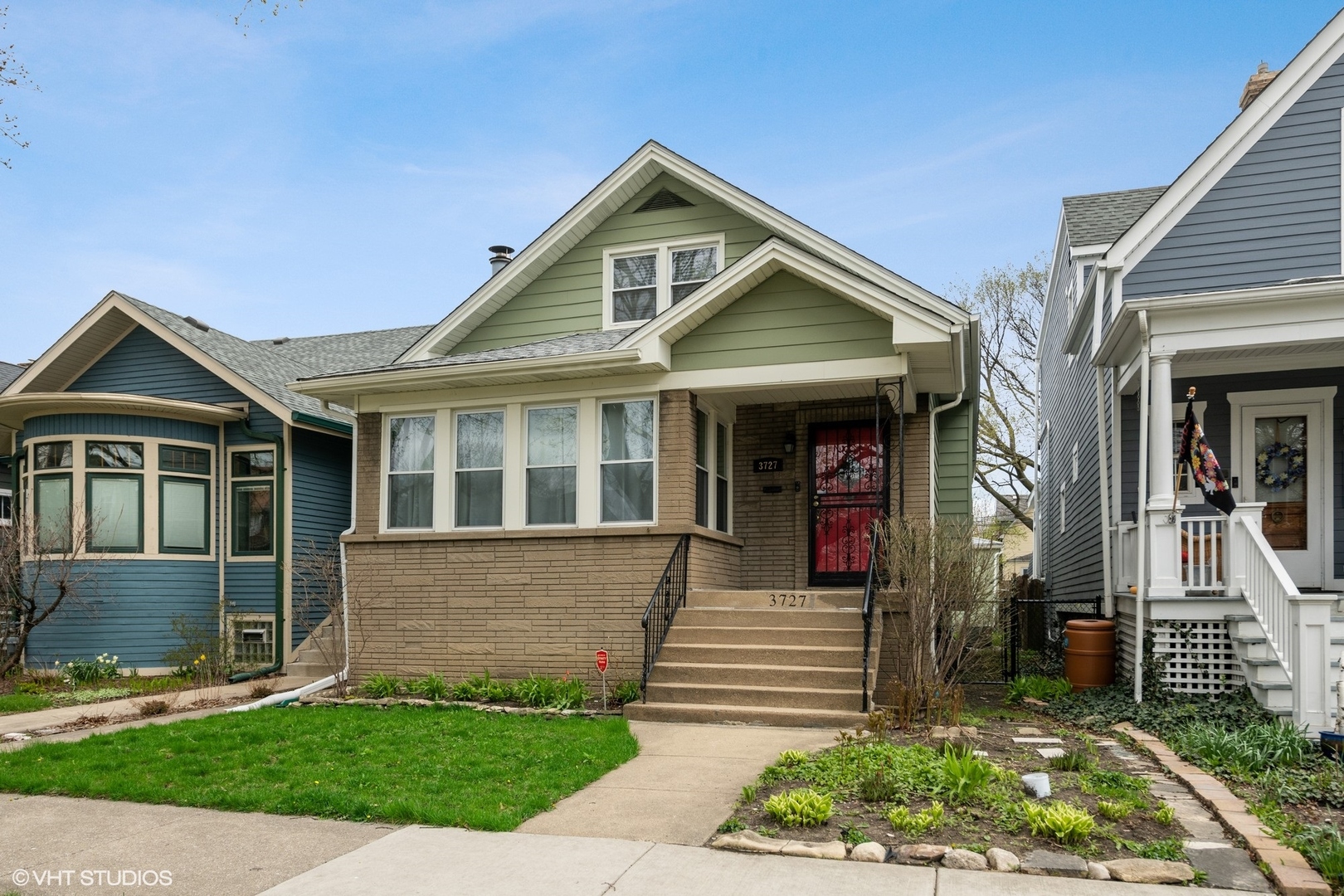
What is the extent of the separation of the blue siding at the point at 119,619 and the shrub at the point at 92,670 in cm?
11

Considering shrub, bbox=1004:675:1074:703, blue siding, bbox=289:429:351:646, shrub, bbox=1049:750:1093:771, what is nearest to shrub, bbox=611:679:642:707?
shrub, bbox=1004:675:1074:703

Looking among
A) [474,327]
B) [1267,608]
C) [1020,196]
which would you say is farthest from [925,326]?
[1020,196]

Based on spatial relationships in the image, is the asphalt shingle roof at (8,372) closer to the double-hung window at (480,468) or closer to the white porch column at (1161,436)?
the double-hung window at (480,468)

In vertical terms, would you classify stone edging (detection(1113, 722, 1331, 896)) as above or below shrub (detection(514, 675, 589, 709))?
above

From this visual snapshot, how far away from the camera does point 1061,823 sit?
5113 millimetres

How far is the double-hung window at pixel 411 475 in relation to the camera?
1208 centimetres

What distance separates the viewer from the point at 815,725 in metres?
8.73

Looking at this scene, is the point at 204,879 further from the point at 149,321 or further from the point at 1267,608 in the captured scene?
the point at 149,321

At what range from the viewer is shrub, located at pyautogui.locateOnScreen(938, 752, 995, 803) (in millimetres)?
5816

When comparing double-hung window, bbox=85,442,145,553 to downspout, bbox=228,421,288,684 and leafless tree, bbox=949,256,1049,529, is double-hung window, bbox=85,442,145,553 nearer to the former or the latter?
downspout, bbox=228,421,288,684

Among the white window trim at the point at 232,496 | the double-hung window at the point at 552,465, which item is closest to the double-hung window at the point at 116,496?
the white window trim at the point at 232,496

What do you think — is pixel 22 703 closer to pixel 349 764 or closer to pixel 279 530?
pixel 279 530

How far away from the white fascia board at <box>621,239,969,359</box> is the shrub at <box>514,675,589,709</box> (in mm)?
3687

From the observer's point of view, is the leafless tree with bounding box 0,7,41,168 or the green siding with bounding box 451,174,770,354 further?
the green siding with bounding box 451,174,770,354
